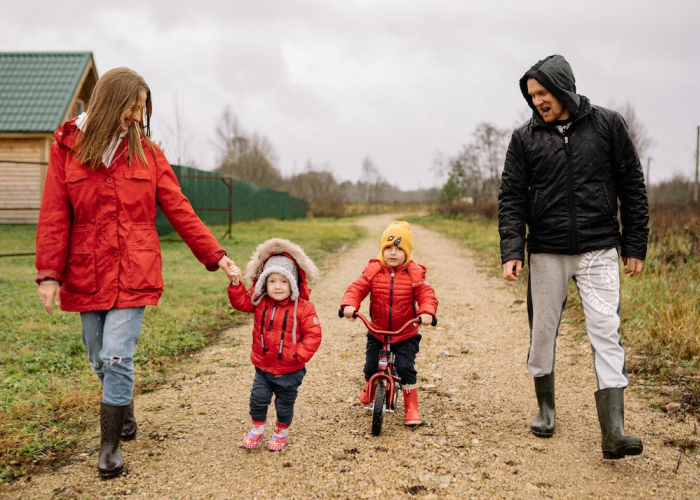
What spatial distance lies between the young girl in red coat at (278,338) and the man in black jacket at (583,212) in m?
1.30

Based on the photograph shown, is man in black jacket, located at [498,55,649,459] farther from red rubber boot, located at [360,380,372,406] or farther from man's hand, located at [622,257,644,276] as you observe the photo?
red rubber boot, located at [360,380,372,406]

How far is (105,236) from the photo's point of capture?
2.94 m

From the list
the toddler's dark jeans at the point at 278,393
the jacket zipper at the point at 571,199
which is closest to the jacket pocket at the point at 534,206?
the jacket zipper at the point at 571,199

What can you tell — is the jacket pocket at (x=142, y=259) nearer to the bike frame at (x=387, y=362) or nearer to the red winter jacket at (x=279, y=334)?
the red winter jacket at (x=279, y=334)

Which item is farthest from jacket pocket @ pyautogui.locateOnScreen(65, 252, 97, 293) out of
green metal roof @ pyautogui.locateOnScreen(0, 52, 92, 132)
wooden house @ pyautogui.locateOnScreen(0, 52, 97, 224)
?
green metal roof @ pyautogui.locateOnScreen(0, 52, 92, 132)

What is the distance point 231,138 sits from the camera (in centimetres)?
4344

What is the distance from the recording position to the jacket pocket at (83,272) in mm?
2924

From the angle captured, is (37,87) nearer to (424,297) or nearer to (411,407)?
(424,297)

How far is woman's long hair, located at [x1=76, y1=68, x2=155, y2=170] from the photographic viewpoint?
9.54 feet

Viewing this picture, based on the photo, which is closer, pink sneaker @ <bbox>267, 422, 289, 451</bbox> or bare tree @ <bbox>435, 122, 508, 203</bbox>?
pink sneaker @ <bbox>267, 422, 289, 451</bbox>

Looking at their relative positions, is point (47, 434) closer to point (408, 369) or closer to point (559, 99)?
point (408, 369)

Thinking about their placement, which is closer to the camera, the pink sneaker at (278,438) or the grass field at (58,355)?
the pink sneaker at (278,438)

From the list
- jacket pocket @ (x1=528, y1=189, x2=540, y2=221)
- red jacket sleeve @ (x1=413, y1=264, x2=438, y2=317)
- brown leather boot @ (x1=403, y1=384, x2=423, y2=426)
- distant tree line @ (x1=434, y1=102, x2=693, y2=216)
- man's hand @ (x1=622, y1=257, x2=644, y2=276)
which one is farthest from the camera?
distant tree line @ (x1=434, y1=102, x2=693, y2=216)

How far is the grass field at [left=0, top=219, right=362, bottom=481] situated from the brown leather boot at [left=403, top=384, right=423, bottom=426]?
2080mm
